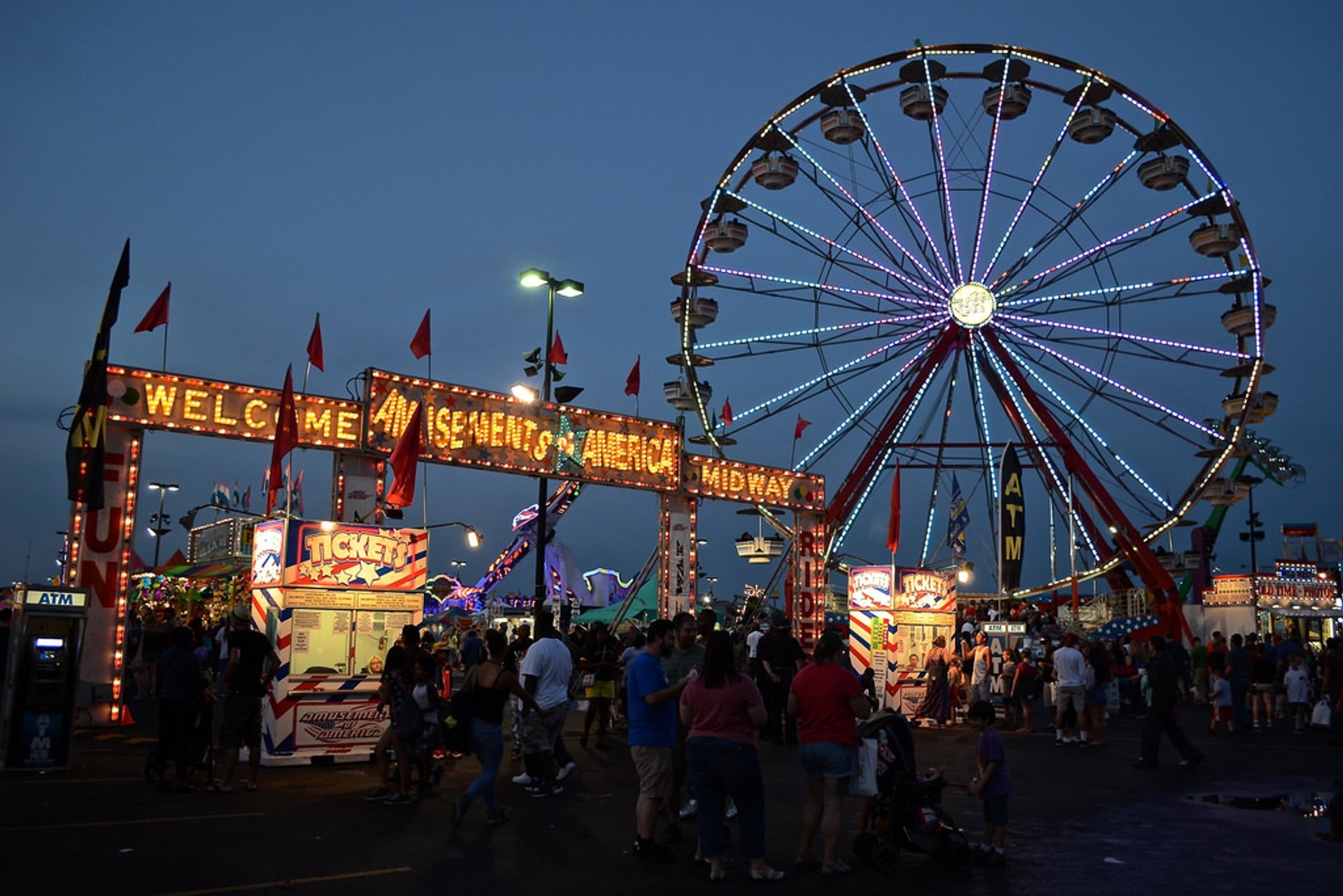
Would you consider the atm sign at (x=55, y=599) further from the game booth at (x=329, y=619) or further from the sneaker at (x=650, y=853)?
the sneaker at (x=650, y=853)

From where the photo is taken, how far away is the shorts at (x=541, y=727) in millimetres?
11477

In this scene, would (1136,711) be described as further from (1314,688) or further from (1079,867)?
(1079,867)

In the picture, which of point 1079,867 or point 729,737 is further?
point 1079,867

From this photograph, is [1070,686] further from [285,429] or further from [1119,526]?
[1119,526]

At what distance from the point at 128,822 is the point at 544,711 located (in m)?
3.74

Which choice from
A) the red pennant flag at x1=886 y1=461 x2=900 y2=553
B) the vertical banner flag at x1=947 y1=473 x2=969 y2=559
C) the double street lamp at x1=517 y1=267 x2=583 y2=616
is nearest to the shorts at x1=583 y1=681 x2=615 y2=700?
the double street lamp at x1=517 y1=267 x2=583 y2=616

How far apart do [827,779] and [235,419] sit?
13828 mm

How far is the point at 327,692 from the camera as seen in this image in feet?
46.0

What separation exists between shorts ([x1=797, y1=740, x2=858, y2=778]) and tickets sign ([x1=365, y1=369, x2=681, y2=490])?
13.7 meters

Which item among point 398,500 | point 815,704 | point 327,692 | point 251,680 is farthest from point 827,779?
point 398,500

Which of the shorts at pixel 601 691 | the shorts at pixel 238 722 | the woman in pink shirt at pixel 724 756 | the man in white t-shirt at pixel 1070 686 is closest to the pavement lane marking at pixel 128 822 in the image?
the shorts at pixel 238 722

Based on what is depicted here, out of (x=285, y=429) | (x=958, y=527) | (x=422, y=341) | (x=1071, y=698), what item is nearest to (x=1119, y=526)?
(x=958, y=527)

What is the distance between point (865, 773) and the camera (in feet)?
26.5

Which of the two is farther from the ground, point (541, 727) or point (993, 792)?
point (541, 727)
